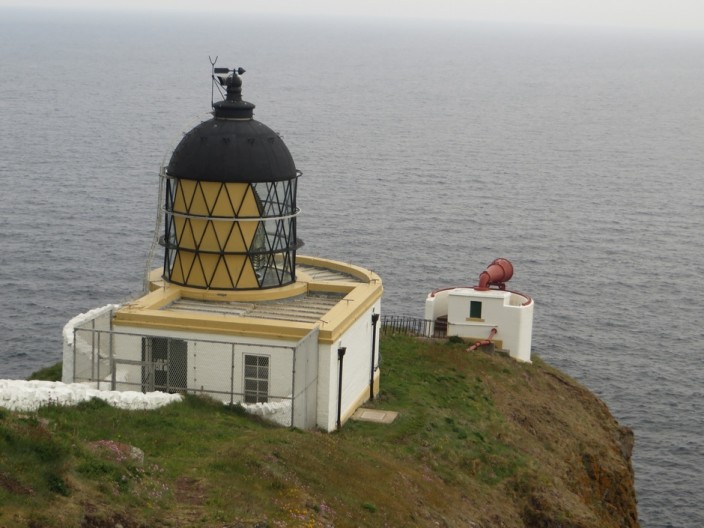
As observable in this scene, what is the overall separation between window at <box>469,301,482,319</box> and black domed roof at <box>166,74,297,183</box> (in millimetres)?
16504

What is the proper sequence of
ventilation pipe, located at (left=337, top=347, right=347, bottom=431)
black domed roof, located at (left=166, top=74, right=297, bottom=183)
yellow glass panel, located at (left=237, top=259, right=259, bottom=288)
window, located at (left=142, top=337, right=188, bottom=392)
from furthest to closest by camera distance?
yellow glass panel, located at (left=237, top=259, right=259, bottom=288)
black domed roof, located at (left=166, top=74, right=297, bottom=183)
window, located at (left=142, top=337, right=188, bottom=392)
ventilation pipe, located at (left=337, top=347, right=347, bottom=431)

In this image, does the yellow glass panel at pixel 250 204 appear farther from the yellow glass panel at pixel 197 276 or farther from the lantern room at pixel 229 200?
the yellow glass panel at pixel 197 276

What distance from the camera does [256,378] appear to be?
40531 mm

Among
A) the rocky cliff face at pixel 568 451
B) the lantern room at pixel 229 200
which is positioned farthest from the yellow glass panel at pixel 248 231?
the rocky cliff face at pixel 568 451

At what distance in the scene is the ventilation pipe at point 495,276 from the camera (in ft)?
199

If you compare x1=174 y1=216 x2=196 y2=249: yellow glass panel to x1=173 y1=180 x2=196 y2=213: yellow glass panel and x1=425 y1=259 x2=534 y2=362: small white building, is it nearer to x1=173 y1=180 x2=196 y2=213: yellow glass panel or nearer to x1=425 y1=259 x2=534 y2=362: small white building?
x1=173 y1=180 x2=196 y2=213: yellow glass panel

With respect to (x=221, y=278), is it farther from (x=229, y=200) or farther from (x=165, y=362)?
→ (x=165, y=362)

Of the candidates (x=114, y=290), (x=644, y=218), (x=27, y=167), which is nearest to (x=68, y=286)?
(x=114, y=290)

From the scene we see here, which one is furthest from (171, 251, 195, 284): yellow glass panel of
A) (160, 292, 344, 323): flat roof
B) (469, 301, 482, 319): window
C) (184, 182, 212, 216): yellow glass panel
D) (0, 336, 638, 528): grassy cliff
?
(469, 301, 482, 319): window

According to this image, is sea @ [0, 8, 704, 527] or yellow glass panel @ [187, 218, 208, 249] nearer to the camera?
yellow glass panel @ [187, 218, 208, 249]

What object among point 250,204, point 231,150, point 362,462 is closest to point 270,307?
point 250,204

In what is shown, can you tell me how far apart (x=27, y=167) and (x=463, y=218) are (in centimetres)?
4789

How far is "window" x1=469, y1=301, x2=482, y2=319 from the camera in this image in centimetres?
5917

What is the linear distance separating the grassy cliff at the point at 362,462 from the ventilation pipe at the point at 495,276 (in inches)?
175
